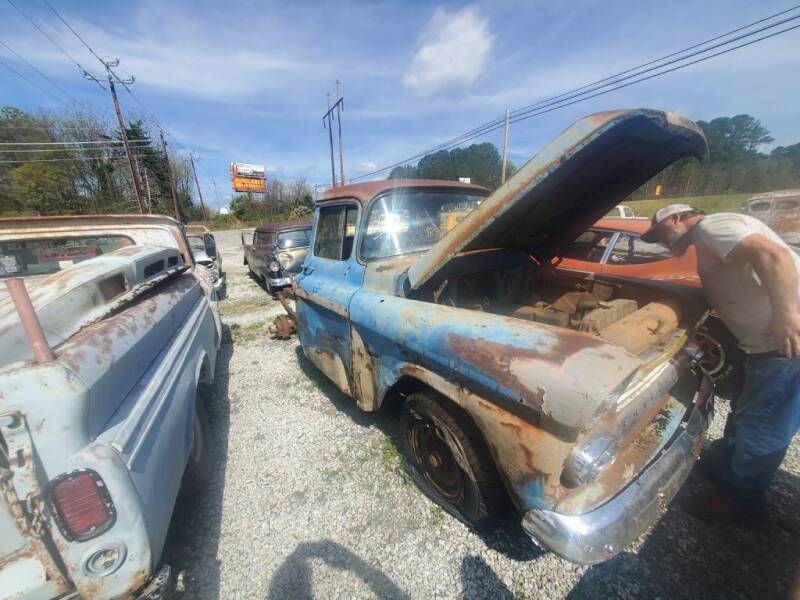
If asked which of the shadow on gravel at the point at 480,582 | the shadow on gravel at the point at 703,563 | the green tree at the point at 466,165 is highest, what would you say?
the green tree at the point at 466,165

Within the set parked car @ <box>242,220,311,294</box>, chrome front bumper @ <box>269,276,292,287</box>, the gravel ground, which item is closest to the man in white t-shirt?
the gravel ground

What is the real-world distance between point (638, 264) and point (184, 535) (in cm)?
527

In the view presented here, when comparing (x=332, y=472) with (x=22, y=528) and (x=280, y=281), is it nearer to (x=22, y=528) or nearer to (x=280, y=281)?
(x=22, y=528)

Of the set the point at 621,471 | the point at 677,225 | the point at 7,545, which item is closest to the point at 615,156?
the point at 677,225

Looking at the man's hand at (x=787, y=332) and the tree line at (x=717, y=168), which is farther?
the tree line at (x=717, y=168)

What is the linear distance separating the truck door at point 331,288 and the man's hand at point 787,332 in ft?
8.20

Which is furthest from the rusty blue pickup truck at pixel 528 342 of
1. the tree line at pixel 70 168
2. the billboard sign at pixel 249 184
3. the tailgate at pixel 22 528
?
the billboard sign at pixel 249 184

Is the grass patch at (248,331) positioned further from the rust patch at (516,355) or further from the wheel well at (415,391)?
the rust patch at (516,355)

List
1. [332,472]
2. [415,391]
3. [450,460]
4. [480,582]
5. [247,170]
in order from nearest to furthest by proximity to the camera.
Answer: [480,582]
[450,460]
[415,391]
[332,472]
[247,170]

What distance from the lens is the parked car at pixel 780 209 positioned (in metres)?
7.85

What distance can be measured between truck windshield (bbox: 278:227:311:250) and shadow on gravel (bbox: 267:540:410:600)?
7031 mm

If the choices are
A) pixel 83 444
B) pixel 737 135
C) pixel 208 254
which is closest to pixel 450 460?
pixel 83 444

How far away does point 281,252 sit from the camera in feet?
25.9

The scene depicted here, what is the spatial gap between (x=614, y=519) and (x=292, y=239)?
26.9ft
